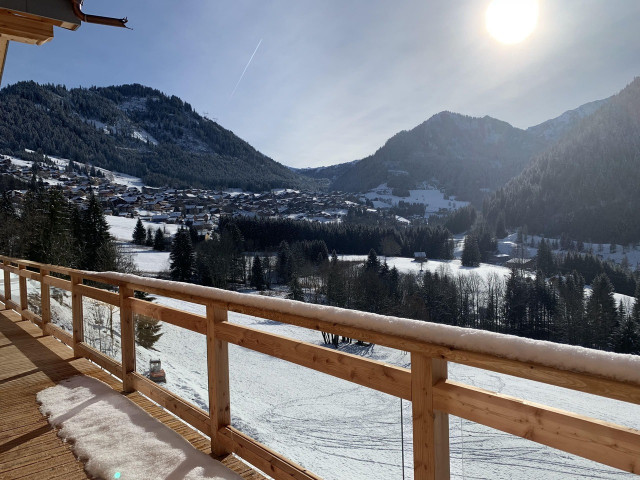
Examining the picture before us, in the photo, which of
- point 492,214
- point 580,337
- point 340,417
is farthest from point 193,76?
point 492,214

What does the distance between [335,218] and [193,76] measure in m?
115

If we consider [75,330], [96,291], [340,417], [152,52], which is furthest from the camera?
[152,52]

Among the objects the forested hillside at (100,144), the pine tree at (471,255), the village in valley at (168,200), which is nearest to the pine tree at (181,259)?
the village in valley at (168,200)

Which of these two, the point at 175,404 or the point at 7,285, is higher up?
the point at 7,285

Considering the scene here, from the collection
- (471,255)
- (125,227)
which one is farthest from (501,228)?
(125,227)

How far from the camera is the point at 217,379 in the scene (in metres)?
2.32

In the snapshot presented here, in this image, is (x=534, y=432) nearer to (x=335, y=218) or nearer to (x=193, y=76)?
(x=193, y=76)

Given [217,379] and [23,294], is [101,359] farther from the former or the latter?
[23,294]

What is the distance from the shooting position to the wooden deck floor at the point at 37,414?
2.24 m

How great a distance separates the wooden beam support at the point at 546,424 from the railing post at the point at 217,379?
139 cm

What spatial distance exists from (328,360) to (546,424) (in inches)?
33.3

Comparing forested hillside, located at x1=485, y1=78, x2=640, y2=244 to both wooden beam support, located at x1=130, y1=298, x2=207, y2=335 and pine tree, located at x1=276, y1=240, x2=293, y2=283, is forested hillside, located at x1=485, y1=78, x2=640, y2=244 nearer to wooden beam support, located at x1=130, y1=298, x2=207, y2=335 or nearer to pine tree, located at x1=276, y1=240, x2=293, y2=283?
pine tree, located at x1=276, y1=240, x2=293, y2=283

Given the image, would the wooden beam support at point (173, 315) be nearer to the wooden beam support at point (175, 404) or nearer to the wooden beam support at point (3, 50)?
the wooden beam support at point (175, 404)

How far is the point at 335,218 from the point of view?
432ft
